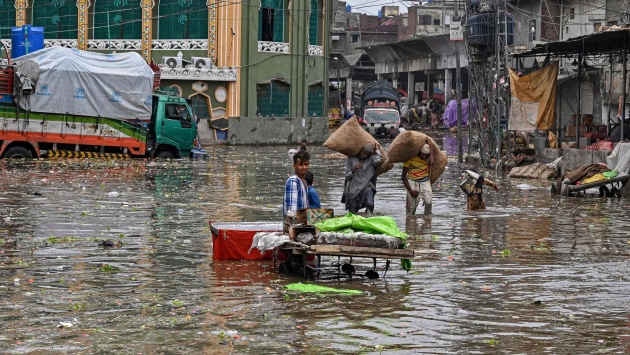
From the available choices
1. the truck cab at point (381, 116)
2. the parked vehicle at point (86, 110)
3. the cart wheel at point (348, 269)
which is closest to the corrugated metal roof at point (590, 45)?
the parked vehicle at point (86, 110)

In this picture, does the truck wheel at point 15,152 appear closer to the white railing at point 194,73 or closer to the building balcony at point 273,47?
the white railing at point 194,73

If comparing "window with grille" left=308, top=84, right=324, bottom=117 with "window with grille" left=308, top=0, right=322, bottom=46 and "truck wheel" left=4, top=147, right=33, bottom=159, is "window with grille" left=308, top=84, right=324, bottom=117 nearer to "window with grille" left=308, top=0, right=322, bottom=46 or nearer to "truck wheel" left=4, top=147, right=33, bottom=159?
"window with grille" left=308, top=0, right=322, bottom=46

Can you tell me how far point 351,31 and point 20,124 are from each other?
6485 centimetres

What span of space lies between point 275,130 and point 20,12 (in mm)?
11911

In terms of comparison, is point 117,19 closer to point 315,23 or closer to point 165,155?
point 315,23

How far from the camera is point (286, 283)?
11.5m

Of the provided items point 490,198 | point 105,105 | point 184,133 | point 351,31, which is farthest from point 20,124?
point 351,31

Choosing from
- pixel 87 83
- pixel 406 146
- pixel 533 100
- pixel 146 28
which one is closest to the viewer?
pixel 406 146

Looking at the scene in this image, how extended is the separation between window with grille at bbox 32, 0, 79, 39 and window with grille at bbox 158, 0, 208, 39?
12.4 ft

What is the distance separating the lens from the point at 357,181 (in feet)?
53.7

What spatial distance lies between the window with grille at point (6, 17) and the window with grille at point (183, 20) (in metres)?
6.36

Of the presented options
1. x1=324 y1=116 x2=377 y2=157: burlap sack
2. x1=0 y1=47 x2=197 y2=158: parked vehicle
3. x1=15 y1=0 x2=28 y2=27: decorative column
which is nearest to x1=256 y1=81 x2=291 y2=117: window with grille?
x1=15 y1=0 x2=28 y2=27: decorative column

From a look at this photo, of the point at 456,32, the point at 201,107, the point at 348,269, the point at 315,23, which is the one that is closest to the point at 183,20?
the point at 201,107

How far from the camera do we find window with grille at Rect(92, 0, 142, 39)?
154 feet
